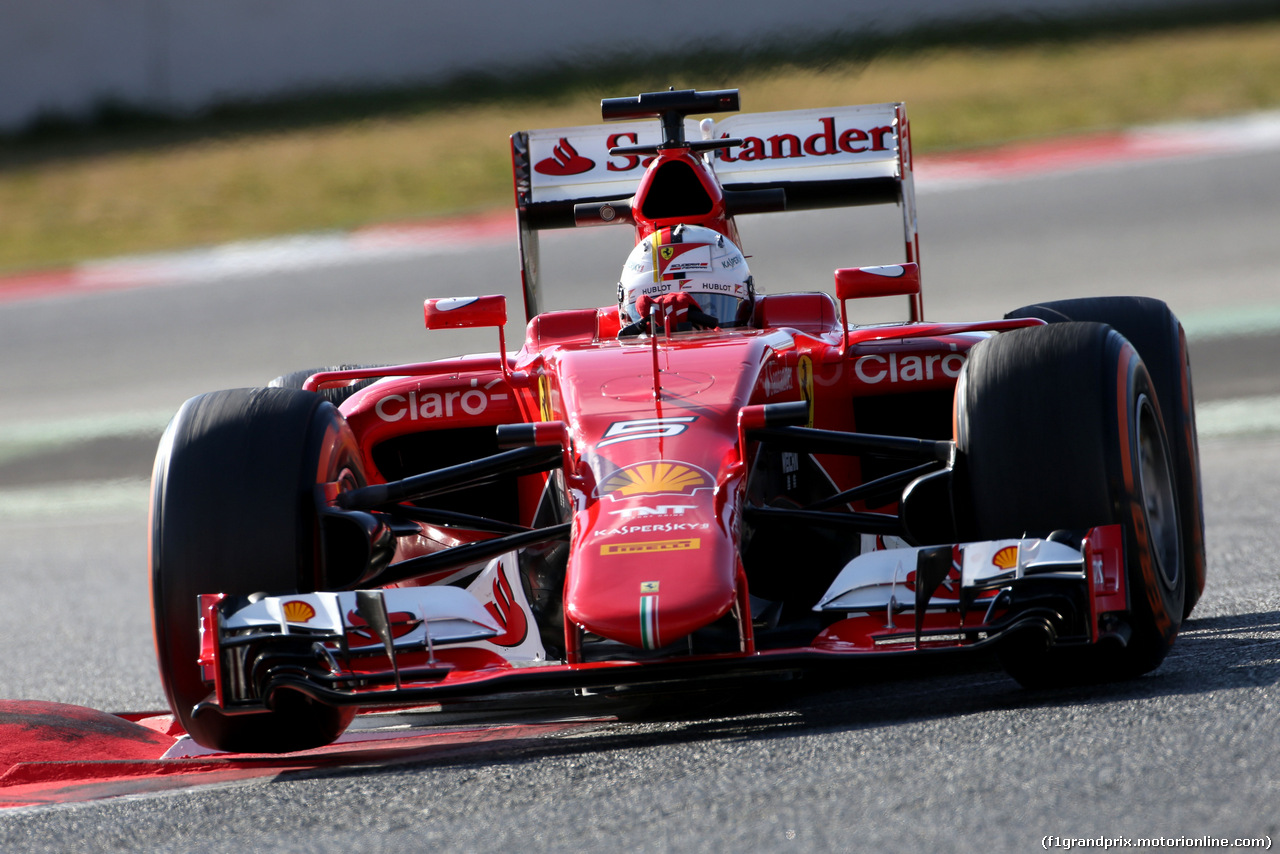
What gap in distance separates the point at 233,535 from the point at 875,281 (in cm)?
195

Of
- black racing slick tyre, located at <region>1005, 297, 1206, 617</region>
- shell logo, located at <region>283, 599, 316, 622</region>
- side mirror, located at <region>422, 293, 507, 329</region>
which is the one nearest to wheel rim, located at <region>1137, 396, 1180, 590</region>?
black racing slick tyre, located at <region>1005, 297, 1206, 617</region>

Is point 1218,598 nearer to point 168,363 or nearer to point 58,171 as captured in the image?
point 168,363

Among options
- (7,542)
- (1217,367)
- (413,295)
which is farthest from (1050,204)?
(7,542)

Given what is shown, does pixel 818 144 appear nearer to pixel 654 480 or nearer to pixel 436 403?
pixel 436 403

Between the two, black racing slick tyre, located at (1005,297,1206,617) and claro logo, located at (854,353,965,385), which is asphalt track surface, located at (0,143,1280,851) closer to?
black racing slick tyre, located at (1005,297,1206,617)

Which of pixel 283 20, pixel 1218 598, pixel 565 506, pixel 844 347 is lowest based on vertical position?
pixel 1218 598

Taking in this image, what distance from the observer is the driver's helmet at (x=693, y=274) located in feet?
17.7

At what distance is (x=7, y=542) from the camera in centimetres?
936

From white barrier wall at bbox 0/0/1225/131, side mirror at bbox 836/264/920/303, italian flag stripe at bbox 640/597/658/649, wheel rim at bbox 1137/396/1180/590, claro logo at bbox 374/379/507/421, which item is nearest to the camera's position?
italian flag stripe at bbox 640/597/658/649

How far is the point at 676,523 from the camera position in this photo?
385 cm

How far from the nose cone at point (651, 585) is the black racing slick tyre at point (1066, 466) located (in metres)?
0.67

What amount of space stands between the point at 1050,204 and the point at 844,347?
9649 mm

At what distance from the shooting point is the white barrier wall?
18.8m

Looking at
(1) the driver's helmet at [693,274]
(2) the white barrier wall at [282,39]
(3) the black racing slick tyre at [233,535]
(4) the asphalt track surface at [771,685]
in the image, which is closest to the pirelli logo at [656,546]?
(4) the asphalt track surface at [771,685]
